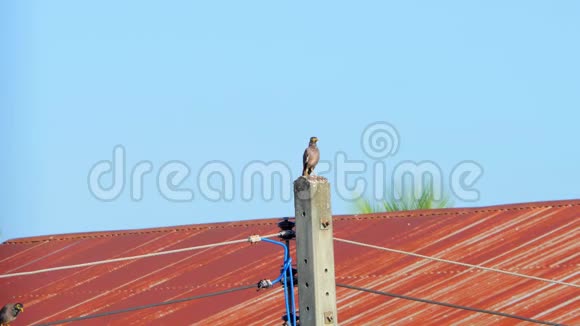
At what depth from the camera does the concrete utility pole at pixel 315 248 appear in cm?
1017

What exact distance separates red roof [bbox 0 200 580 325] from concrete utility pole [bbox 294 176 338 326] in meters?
5.64

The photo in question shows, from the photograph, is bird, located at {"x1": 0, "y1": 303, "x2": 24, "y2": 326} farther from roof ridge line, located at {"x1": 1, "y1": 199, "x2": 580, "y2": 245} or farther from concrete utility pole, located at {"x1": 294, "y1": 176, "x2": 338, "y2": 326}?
roof ridge line, located at {"x1": 1, "y1": 199, "x2": 580, "y2": 245}

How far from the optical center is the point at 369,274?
17188 millimetres

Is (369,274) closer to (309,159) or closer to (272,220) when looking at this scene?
(272,220)

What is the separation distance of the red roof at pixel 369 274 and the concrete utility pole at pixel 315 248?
564 cm

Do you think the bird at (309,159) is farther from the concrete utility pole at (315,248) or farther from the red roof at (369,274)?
the red roof at (369,274)

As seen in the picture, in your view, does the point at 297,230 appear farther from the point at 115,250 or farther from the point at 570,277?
the point at 115,250

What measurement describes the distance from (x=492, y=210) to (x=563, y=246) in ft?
5.31

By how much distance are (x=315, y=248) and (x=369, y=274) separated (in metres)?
7.12

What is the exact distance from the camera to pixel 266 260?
18.2 m

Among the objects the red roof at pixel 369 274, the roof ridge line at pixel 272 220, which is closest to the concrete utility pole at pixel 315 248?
the red roof at pixel 369 274

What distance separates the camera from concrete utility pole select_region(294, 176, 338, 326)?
10172 mm

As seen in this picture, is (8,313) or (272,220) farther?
(272,220)

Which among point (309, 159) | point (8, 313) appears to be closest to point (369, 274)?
point (309, 159)
